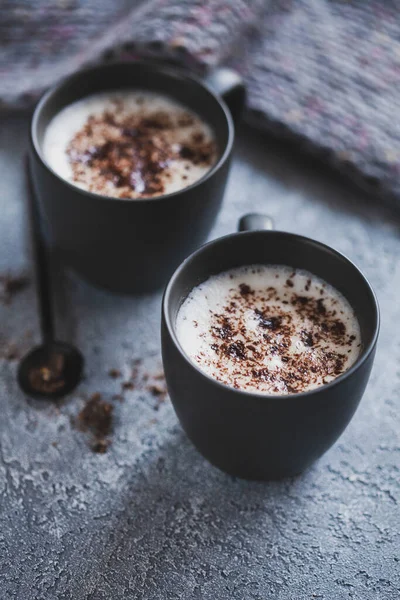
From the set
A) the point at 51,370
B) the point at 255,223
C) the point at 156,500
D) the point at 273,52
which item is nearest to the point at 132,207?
the point at 255,223

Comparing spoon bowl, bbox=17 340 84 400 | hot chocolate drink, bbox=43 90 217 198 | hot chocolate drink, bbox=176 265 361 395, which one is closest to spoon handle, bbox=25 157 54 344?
spoon bowl, bbox=17 340 84 400

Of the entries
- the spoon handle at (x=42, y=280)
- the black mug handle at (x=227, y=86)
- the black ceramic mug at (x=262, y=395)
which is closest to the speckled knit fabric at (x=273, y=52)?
the black mug handle at (x=227, y=86)

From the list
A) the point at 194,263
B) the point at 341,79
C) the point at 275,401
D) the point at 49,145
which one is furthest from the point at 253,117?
the point at 275,401

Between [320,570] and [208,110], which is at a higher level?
[208,110]

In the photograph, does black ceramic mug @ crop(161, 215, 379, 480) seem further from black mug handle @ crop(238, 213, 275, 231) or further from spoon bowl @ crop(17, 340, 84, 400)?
spoon bowl @ crop(17, 340, 84, 400)

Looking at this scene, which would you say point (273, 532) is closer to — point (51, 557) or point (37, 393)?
point (51, 557)

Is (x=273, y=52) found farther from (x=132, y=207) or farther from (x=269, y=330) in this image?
(x=269, y=330)
